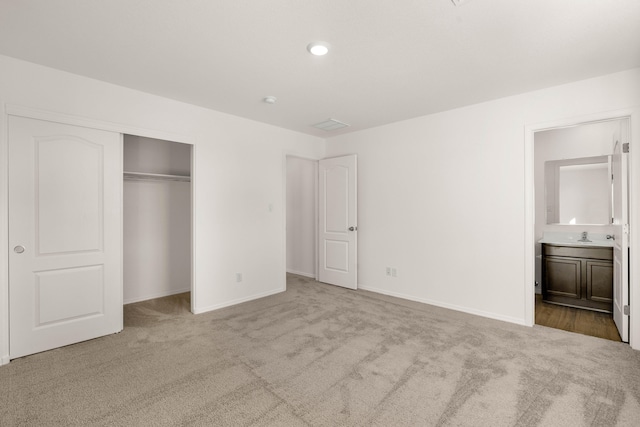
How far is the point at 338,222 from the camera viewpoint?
5184mm

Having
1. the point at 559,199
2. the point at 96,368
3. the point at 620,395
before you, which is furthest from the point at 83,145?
the point at 559,199

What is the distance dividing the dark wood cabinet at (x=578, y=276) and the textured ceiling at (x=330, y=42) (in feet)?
7.54

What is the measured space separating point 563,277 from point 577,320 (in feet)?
2.40

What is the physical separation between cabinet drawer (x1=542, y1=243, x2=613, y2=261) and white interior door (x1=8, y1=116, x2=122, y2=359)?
5.39 metres

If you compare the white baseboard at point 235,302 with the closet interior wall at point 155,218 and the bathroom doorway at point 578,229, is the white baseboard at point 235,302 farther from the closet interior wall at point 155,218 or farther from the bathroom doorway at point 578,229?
the bathroom doorway at point 578,229

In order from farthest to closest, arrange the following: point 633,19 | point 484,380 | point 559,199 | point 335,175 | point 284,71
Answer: point 335,175, point 559,199, point 284,71, point 484,380, point 633,19

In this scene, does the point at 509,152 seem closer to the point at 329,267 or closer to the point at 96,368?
the point at 329,267

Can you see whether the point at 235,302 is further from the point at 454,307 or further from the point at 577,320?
the point at 577,320

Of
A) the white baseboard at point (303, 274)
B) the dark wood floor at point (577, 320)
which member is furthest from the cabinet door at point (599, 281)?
the white baseboard at point (303, 274)

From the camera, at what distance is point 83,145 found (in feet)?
9.89

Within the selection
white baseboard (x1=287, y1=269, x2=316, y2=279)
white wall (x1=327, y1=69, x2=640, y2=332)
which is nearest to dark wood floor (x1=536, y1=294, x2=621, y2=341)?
white wall (x1=327, y1=69, x2=640, y2=332)

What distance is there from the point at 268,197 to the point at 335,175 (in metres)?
1.22

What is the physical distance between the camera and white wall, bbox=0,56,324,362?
2.73m

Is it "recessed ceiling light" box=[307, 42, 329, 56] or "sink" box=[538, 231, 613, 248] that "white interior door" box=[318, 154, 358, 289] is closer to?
"recessed ceiling light" box=[307, 42, 329, 56]
